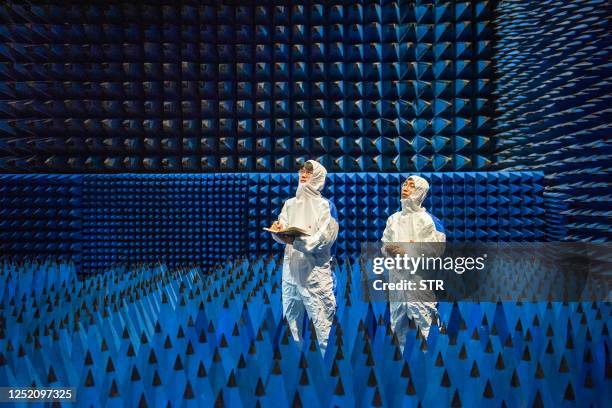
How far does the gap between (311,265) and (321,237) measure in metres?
0.20

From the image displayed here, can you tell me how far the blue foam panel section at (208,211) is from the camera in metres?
5.54

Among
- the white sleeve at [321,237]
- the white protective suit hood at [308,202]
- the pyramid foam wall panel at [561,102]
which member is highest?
the pyramid foam wall panel at [561,102]

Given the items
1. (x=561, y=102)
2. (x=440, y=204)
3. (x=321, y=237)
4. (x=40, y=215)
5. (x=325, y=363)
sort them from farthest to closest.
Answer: (x=40, y=215), (x=440, y=204), (x=561, y=102), (x=321, y=237), (x=325, y=363)

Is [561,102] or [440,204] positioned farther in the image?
[440,204]

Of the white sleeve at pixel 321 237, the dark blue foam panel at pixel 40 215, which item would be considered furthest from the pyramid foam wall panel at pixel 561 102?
the dark blue foam panel at pixel 40 215

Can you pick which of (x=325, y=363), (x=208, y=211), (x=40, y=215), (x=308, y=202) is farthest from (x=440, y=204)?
(x=40, y=215)

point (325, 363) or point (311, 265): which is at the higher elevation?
point (311, 265)

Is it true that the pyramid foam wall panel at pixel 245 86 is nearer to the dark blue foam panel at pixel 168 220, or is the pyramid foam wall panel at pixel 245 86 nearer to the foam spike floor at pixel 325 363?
the dark blue foam panel at pixel 168 220

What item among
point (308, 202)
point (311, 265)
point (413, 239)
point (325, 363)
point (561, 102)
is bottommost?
point (325, 363)

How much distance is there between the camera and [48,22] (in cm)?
617

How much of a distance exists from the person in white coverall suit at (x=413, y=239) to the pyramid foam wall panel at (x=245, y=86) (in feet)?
9.03

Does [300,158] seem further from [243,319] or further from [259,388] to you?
[259,388]

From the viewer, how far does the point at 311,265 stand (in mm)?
2936

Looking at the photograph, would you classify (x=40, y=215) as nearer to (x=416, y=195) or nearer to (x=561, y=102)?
(x=416, y=195)
